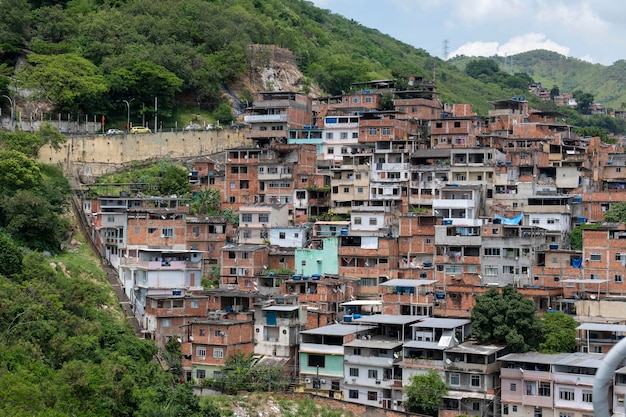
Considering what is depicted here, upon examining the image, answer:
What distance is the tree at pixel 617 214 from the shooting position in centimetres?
3650

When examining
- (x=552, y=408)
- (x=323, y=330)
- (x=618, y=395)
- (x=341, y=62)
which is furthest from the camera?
(x=341, y=62)

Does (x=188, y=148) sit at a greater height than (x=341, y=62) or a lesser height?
lesser

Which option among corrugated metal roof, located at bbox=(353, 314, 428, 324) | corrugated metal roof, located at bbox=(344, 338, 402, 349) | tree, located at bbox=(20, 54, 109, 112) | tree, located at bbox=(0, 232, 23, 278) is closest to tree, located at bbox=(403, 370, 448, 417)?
corrugated metal roof, located at bbox=(344, 338, 402, 349)

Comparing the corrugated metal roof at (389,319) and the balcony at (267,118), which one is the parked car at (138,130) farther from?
the corrugated metal roof at (389,319)

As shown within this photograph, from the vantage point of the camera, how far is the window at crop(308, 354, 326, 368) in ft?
98.8

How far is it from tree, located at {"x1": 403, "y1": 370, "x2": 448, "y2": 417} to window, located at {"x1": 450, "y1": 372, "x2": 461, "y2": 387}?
0.93ft

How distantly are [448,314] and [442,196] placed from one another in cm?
724

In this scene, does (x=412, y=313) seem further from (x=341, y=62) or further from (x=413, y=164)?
(x=341, y=62)

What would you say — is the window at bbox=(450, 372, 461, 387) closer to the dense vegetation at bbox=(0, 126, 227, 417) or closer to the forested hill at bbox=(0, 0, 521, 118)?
the dense vegetation at bbox=(0, 126, 227, 417)

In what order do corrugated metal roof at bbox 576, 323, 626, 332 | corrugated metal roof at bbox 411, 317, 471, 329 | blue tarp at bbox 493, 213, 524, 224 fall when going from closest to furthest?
corrugated metal roof at bbox 576, 323, 626, 332 → corrugated metal roof at bbox 411, 317, 471, 329 → blue tarp at bbox 493, 213, 524, 224

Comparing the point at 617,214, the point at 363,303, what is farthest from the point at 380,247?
the point at 617,214

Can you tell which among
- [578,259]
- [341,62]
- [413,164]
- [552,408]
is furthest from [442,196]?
[341,62]

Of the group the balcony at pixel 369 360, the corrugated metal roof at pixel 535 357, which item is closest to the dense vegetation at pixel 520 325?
the corrugated metal roof at pixel 535 357

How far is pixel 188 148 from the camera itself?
47.1 metres
